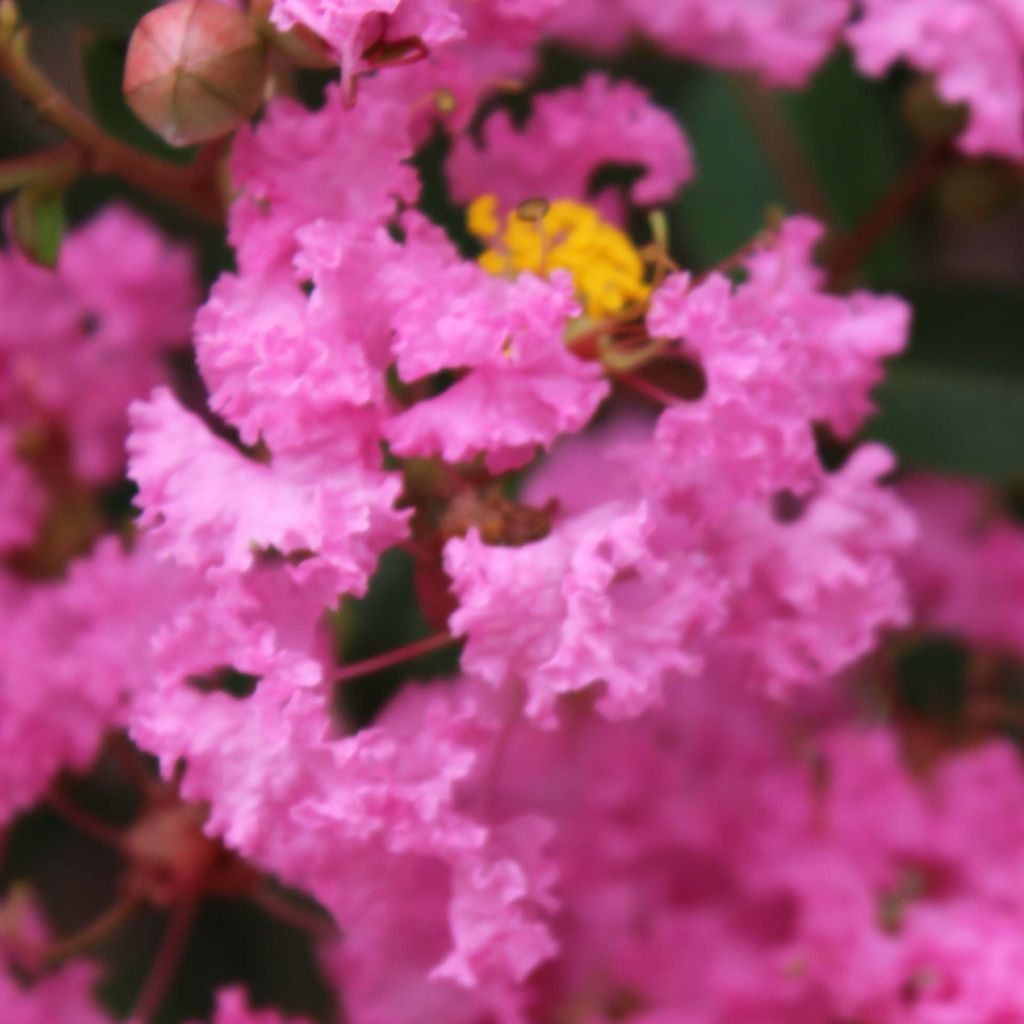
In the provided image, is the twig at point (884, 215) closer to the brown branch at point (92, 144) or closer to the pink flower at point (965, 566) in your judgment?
the pink flower at point (965, 566)

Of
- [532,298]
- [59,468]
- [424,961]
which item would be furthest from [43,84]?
[424,961]

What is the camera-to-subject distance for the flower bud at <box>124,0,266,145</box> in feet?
2.54

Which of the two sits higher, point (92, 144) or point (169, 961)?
point (92, 144)

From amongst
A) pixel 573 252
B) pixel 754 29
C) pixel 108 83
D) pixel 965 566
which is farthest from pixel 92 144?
pixel 965 566

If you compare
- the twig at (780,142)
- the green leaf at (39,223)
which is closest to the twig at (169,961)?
the green leaf at (39,223)

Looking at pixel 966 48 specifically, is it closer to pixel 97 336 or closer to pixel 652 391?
pixel 652 391

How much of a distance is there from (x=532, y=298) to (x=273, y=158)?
135 millimetres

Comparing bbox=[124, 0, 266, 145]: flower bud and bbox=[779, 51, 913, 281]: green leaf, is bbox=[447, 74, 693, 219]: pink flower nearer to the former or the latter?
bbox=[124, 0, 266, 145]: flower bud

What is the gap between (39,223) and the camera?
868 millimetres

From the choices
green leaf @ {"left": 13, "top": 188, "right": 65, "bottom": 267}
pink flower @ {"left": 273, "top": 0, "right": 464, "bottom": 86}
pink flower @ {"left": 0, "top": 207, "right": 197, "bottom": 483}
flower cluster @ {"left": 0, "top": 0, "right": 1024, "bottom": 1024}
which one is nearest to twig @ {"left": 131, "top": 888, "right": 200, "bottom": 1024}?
flower cluster @ {"left": 0, "top": 0, "right": 1024, "bottom": 1024}

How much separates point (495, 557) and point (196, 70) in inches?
9.9

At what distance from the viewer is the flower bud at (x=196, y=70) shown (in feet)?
2.54

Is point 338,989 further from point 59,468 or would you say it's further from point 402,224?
point 402,224

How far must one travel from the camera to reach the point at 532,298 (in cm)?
78
